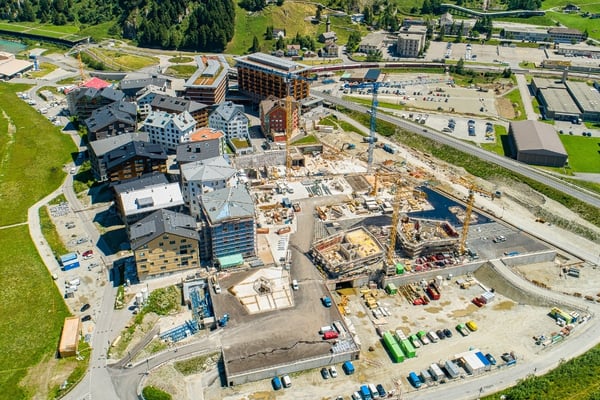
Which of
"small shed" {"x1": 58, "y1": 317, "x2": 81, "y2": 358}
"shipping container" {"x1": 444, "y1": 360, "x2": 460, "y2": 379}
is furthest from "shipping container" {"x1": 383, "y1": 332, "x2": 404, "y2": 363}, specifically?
"small shed" {"x1": 58, "y1": 317, "x2": 81, "y2": 358}

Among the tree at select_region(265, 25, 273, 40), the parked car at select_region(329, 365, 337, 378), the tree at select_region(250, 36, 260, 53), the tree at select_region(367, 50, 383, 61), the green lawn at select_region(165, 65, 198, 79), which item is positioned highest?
the tree at select_region(265, 25, 273, 40)

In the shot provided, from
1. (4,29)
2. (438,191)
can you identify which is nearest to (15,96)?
(4,29)

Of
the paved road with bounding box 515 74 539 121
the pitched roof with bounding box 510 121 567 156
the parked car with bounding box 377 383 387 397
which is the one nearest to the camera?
the parked car with bounding box 377 383 387 397

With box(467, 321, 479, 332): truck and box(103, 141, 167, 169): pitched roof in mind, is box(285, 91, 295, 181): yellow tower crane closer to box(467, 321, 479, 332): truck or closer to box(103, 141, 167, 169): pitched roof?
box(103, 141, 167, 169): pitched roof

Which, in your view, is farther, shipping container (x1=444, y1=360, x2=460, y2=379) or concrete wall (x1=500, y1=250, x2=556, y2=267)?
concrete wall (x1=500, y1=250, x2=556, y2=267)

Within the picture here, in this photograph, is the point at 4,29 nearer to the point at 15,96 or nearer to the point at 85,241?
the point at 15,96

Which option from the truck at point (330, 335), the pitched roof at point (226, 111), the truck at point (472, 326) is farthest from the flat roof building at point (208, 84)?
the truck at point (472, 326)

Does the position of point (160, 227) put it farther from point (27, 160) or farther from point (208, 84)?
point (208, 84)
